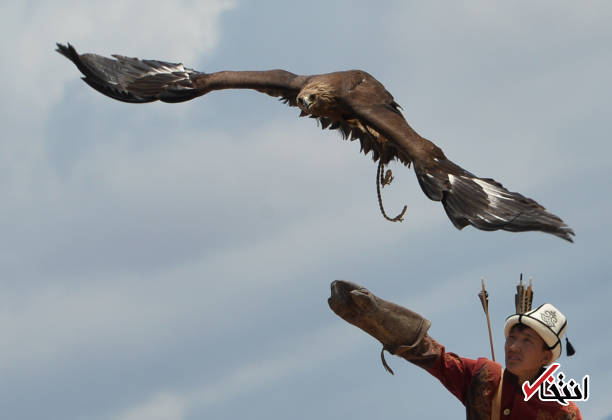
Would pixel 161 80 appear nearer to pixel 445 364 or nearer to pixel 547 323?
pixel 445 364

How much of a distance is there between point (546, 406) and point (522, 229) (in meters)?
1.19

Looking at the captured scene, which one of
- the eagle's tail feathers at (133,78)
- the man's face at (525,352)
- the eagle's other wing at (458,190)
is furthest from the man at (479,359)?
the eagle's tail feathers at (133,78)

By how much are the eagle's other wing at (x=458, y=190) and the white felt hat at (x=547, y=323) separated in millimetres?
467

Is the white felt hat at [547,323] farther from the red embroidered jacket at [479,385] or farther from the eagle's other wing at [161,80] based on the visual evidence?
the eagle's other wing at [161,80]

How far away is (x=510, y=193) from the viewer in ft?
23.9

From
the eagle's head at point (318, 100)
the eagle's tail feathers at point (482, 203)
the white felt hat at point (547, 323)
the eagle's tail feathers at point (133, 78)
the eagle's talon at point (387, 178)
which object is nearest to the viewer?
the white felt hat at point (547, 323)

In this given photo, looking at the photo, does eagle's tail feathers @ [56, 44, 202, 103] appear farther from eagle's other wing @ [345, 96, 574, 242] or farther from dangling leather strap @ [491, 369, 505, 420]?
dangling leather strap @ [491, 369, 505, 420]

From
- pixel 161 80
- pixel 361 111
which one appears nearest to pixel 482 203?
pixel 361 111

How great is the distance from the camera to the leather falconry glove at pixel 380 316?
6.34m

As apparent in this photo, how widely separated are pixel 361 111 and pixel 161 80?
3.13 m

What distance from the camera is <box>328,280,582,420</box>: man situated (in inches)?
238

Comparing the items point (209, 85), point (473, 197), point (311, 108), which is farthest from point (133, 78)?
point (473, 197)

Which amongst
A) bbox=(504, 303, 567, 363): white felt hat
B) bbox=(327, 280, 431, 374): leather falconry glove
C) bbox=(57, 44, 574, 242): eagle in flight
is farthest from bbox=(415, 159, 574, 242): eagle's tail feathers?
bbox=(327, 280, 431, 374): leather falconry glove

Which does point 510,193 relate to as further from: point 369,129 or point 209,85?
point 209,85
